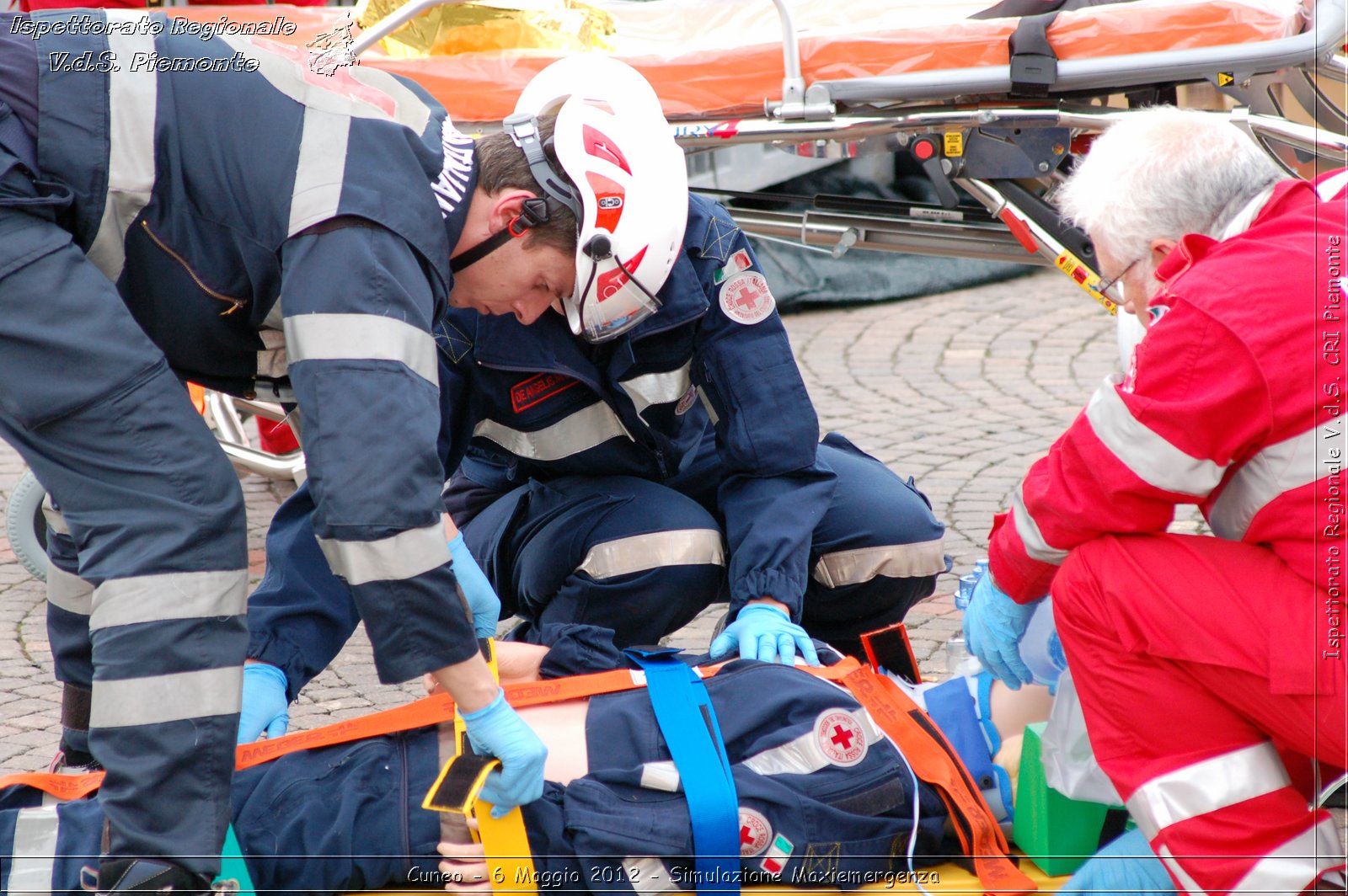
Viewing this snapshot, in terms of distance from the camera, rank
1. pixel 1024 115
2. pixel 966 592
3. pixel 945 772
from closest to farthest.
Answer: pixel 945 772, pixel 966 592, pixel 1024 115

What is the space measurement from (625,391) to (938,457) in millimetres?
2474

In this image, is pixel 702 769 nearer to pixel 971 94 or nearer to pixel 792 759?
pixel 792 759

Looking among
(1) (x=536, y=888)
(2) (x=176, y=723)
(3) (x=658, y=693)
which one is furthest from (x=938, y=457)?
(2) (x=176, y=723)

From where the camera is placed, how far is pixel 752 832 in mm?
2229

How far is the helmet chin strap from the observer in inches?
89.6

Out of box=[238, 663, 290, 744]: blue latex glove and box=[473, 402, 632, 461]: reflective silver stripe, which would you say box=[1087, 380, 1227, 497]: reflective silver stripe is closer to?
box=[473, 402, 632, 461]: reflective silver stripe

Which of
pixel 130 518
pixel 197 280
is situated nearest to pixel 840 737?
pixel 130 518

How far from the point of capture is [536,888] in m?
2.17

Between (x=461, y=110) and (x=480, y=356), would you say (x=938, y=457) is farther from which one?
(x=480, y=356)

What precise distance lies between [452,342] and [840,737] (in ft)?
4.16

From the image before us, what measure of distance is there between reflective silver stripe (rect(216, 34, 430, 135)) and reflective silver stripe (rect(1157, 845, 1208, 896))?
166 centimetres

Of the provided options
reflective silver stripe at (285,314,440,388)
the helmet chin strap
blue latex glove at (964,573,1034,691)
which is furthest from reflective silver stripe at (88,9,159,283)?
blue latex glove at (964,573,1034,691)

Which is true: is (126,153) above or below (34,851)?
above

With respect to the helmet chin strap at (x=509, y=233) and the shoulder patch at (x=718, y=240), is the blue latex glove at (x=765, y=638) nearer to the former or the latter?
the shoulder patch at (x=718, y=240)
